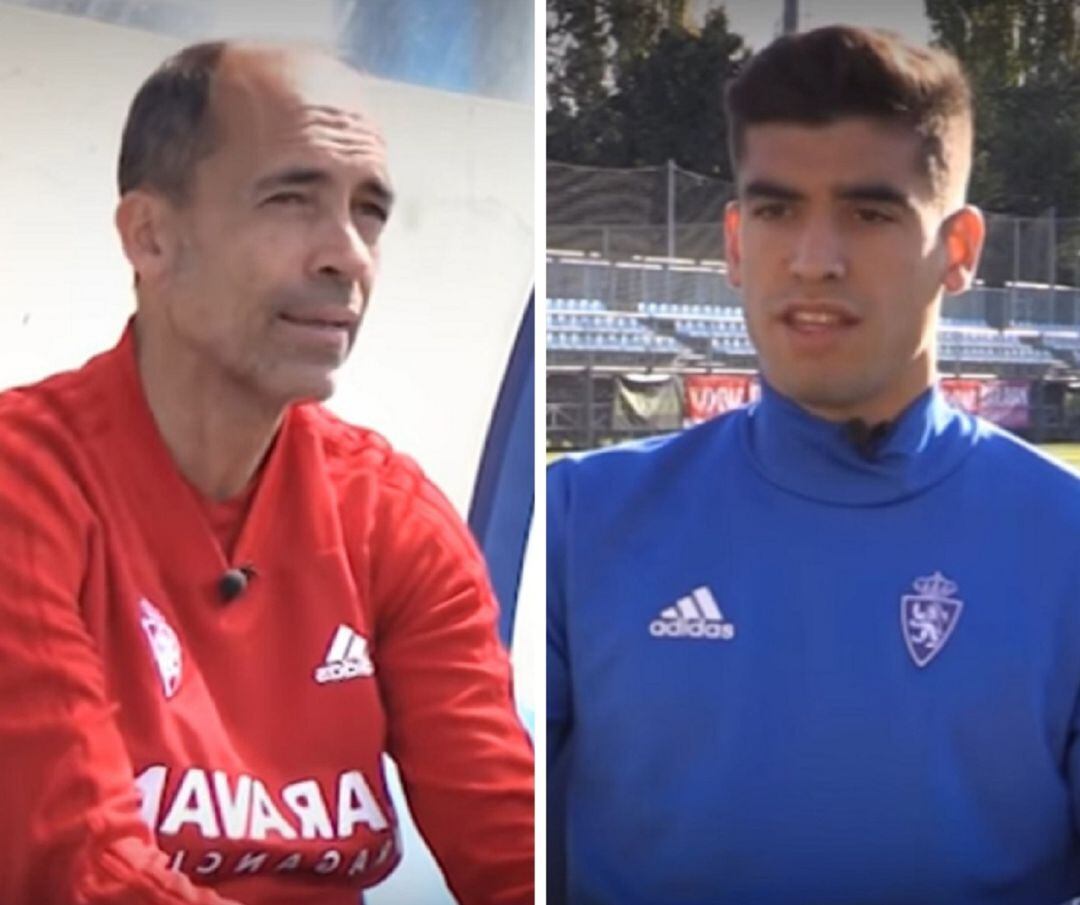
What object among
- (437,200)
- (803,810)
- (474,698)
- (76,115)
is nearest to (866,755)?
(803,810)

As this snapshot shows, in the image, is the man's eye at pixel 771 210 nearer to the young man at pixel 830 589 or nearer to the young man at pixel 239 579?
the young man at pixel 830 589

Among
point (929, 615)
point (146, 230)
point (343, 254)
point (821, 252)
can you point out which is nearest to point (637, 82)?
point (821, 252)

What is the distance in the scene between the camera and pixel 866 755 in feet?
8.33

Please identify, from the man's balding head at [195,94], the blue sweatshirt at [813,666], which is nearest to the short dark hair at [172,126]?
the man's balding head at [195,94]

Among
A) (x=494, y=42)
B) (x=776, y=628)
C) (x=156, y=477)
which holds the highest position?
(x=494, y=42)

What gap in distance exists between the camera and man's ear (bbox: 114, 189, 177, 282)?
2508mm

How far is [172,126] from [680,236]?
0.71 metres

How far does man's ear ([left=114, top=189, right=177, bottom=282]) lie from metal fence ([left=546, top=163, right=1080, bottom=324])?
52 centimetres

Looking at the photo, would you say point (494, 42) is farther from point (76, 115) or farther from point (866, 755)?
point (866, 755)

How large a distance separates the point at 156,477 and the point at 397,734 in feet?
1.61

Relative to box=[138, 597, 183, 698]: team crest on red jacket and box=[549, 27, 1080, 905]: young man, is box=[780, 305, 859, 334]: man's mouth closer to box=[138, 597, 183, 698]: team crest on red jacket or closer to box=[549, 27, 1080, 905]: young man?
box=[549, 27, 1080, 905]: young man

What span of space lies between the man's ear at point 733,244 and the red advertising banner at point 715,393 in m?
0.13

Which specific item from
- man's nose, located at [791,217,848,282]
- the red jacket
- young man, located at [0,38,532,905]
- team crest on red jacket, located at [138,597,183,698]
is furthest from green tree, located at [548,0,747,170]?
team crest on red jacket, located at [138,597,183,698]

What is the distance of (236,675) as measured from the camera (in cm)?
252
